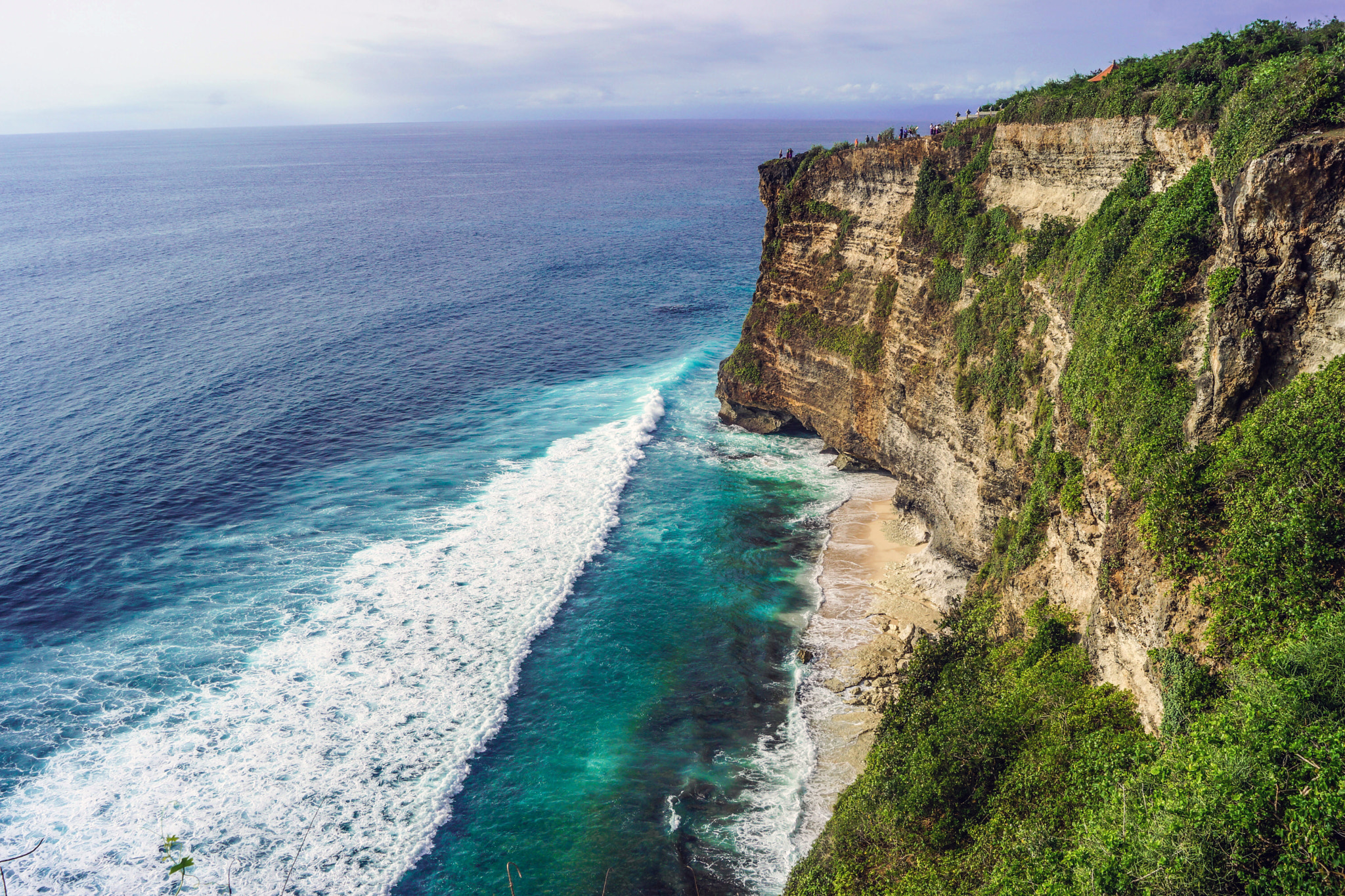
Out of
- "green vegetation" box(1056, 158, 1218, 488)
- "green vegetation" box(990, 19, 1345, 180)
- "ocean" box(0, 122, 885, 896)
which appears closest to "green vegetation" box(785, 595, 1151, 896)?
"ocean" box(0, 122, 885, 896)

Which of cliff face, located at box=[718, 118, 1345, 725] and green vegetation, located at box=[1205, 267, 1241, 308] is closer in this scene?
cliff face, located at box=[718, 118, 1345, 725]

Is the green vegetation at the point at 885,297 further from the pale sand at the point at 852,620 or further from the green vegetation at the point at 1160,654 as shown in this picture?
the green vegetation at the point at 1160,654

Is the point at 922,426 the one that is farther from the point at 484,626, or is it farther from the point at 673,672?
the point at 484,626

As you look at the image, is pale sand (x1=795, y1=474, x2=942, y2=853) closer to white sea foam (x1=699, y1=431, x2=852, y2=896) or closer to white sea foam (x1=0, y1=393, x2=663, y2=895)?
white sea foam (x1=699, y1=431, x2=852, y2=896)

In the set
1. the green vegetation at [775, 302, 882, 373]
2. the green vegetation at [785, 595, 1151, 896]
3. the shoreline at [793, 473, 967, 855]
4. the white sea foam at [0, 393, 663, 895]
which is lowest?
the white sea foam at [0, 393, 663, 895]

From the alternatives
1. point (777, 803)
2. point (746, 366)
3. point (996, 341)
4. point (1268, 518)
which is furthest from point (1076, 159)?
point (777, 803)

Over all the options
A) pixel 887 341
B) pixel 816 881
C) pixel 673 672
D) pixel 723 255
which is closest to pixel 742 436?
pixel 887 341

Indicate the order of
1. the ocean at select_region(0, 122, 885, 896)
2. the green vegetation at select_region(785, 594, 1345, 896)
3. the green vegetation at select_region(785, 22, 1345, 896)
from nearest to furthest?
the green vegetation at select_region(785, 594, 1345, 896)
the green vegetation at select_region(785, 22, 1345, 896)
the ocean at select_region(0, 122, 885, 896)

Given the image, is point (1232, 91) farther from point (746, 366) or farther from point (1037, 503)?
point (746, 366)
